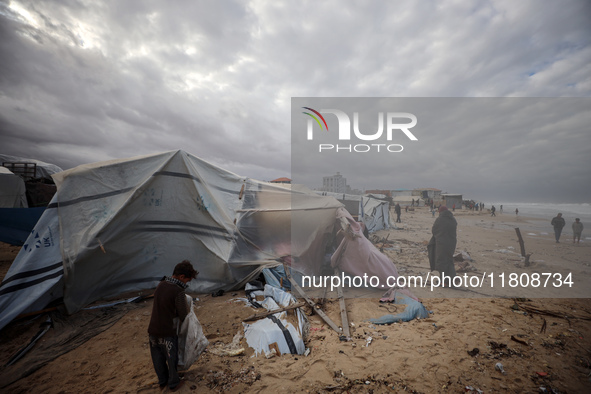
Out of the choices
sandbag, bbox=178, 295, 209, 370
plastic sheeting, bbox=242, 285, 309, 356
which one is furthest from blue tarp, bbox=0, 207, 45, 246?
plastic sheeting, bbox=242, 285, 309, 356

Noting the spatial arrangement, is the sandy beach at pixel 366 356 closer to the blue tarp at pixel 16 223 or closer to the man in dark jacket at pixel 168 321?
the man in dark jacket at pixel 168 321

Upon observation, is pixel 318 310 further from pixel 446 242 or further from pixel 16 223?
pixel 16 223

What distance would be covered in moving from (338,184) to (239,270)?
6288cm

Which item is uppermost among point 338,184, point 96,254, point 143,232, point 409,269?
point 338,184

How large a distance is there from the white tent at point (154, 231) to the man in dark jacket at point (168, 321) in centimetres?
304

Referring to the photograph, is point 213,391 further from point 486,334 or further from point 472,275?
point 472,275

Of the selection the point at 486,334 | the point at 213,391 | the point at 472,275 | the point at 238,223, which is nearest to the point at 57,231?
the point at 238,223

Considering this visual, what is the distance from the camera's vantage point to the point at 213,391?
274 cm

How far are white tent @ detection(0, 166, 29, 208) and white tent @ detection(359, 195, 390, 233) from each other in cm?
1929

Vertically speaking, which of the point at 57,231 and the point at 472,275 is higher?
the point at 57,231

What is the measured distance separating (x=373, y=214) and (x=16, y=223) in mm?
18539

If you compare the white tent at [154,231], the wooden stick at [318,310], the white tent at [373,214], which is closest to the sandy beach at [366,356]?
the wooden stick at [318,310]

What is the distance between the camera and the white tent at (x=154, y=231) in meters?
4.30

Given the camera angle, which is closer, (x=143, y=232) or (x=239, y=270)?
(x=143, y=232)
